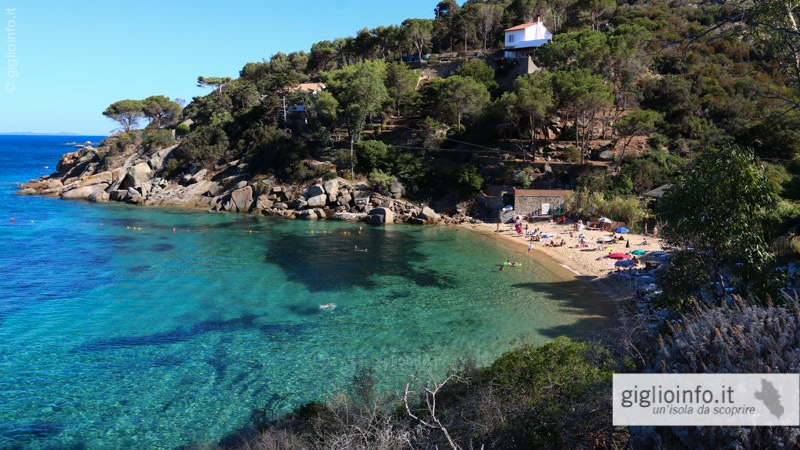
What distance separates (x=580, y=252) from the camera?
31.1 metres

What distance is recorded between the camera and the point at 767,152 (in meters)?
38.7

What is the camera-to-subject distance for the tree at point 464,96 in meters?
49.7

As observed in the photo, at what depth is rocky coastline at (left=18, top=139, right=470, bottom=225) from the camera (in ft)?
148

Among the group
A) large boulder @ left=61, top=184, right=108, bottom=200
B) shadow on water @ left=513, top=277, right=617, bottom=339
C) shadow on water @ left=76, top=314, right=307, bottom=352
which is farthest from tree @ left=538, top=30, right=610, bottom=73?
large boulder @ left=61, top=184, right=108, bottom=200

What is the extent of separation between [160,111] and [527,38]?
2517 inches

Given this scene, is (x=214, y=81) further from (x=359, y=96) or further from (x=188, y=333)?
(x=188, y=333)

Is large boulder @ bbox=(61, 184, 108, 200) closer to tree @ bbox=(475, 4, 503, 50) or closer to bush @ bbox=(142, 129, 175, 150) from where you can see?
bush @ bbox=(142, 129, 175, 150)

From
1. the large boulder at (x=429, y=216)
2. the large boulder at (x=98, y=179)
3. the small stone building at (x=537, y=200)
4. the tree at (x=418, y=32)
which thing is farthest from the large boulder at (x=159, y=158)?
the small stone building at (x=537, y=200)

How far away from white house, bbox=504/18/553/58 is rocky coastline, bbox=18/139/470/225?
29.6 m

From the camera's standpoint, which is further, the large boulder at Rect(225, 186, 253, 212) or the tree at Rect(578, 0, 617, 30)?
the tree at Rect(578, 0, 617, 30)

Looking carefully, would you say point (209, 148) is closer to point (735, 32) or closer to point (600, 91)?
point (600, 91)

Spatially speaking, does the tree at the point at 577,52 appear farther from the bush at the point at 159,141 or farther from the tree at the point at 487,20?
the bush at the point at 159,141

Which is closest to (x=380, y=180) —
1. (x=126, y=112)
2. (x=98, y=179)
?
(x=98, y=179)

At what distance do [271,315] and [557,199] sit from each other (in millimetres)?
27818
